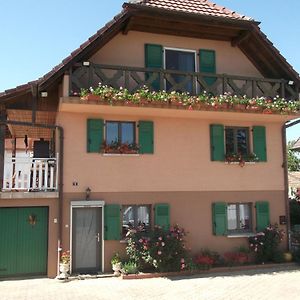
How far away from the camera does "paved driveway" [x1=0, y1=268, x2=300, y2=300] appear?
9.72m

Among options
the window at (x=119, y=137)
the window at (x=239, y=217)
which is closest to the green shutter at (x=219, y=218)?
the window at (x=239, y=217)

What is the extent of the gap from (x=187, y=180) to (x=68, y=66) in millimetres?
5450

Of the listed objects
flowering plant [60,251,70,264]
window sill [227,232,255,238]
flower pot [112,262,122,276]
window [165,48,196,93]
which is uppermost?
window [165,48,196,93]

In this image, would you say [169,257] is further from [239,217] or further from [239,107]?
[239,107]

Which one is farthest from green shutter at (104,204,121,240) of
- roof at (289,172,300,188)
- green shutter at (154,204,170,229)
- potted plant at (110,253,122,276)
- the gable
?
roof at (289,172,300,188)

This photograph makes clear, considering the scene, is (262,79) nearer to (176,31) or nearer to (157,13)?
(176,31)

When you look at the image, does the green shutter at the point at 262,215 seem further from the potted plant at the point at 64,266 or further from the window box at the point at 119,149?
the potted plant at the point at 64,266

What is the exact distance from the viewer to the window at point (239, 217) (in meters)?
14.0

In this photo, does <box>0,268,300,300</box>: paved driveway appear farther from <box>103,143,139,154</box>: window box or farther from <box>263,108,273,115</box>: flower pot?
<box>263,108,273,115</box>: flower pot

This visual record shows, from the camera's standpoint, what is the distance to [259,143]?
14438mm

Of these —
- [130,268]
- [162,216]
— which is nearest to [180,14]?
[162,216]

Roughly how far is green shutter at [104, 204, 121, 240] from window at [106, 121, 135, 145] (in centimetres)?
214

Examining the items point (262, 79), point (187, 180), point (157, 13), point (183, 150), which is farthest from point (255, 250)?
point (157, 13)

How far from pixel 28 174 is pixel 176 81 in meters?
5.94
